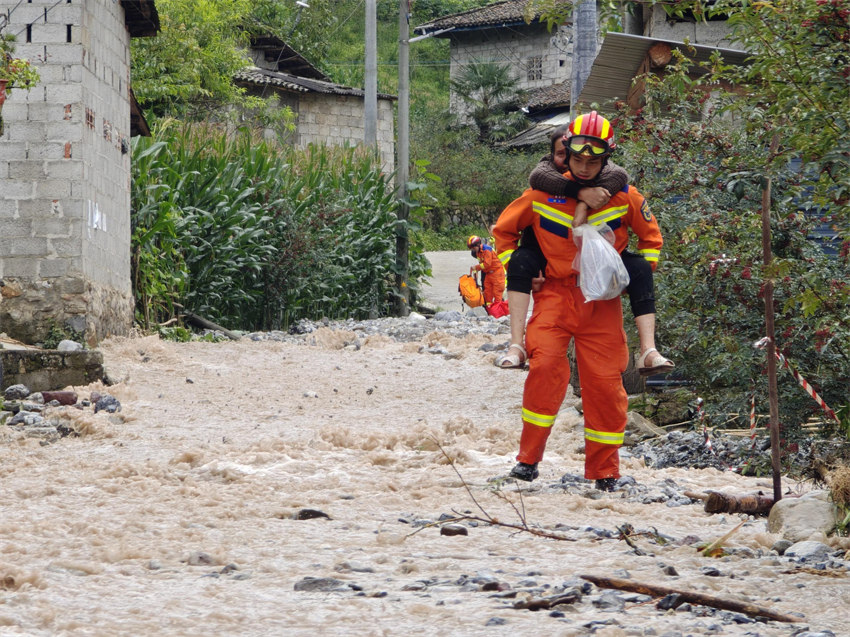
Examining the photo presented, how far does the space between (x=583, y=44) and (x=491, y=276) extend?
8.25m

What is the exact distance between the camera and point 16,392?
9.32m

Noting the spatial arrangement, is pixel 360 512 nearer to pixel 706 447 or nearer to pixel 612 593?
pixel 612 593

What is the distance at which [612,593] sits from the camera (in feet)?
12.4

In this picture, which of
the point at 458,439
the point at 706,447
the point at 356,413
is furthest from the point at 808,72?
the point at 356,413

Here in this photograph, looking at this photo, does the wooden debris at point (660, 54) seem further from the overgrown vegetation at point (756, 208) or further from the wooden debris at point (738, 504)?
the wooden debris at point (738, 504)

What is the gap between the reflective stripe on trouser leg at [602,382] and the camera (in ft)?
20.0

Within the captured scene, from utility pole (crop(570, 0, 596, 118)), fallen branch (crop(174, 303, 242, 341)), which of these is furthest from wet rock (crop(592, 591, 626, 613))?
fallen branch (crop(174, 303, 242, 341))

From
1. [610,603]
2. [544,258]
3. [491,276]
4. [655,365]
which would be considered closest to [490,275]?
[491,276]

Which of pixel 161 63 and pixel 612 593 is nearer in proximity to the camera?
pixel 612 593

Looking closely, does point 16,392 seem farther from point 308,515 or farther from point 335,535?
point 335,535

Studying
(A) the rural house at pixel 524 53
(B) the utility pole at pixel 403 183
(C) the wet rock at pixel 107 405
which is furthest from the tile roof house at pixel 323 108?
(C) the wet rock at pixel 107 405

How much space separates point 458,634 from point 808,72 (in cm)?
242

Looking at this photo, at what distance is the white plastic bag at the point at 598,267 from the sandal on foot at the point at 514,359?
42 centimetres

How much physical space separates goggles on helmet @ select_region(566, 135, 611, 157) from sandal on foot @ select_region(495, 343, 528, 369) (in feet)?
3.29
